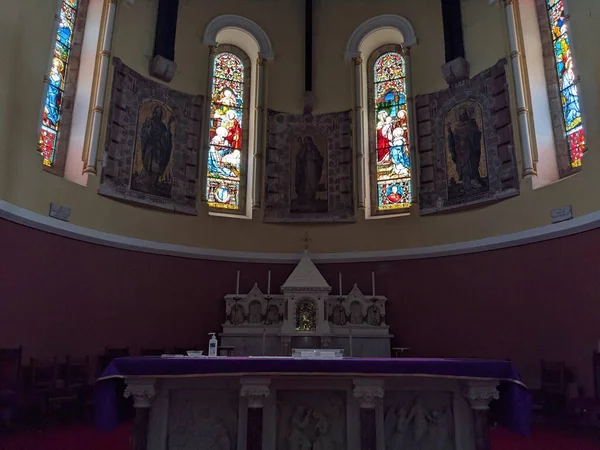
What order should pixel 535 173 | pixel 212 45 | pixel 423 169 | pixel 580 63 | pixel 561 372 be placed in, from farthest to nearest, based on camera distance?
pixel 212 45 < pixel 423 169 < pixel 535 173 < pixel 580 63 < pixel 561 372

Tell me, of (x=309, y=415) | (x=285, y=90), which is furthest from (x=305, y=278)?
(x=285, y=90)

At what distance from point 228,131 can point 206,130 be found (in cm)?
61

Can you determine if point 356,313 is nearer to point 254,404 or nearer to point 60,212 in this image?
point 254,404

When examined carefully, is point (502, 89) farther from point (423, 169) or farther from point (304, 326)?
point (304, 326)

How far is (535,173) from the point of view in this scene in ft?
26.2

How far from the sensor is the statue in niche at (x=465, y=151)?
28.9ft

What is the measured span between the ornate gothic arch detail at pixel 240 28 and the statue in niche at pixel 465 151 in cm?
424

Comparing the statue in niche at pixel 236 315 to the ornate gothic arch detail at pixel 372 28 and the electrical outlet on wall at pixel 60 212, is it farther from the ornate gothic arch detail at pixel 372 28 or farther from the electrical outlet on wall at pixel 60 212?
the ornate gothic arch detail at pixel 372 28

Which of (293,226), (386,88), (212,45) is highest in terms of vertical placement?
(212,45)

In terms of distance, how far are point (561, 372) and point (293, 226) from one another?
17.7 ft

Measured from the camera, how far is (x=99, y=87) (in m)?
8.62

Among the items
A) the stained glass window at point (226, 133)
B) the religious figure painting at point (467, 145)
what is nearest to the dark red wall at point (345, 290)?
the religious figure painting at point (467, 145)

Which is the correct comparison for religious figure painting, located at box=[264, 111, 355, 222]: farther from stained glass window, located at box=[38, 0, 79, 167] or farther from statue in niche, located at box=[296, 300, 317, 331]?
stained glass window, located at box=[38, 0, 79, 167]

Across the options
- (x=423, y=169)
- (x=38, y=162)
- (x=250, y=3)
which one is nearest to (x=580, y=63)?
(x=423, y=169)
